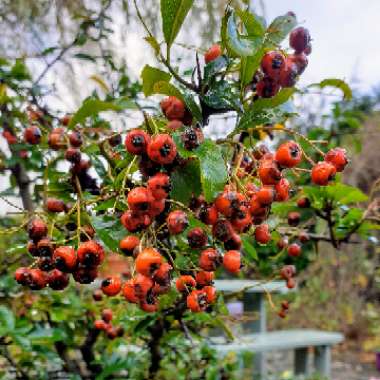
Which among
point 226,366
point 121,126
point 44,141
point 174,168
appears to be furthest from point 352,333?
point 174,168

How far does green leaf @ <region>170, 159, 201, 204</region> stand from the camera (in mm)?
621

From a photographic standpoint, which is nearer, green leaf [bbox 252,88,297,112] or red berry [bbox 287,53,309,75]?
green leaf [bbox 252,88,297,112]

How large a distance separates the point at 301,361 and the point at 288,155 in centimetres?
366

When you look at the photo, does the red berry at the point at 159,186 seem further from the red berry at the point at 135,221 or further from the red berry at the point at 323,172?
the red berry at the point at 323,172

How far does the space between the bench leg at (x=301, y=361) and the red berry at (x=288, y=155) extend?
11.8 ft

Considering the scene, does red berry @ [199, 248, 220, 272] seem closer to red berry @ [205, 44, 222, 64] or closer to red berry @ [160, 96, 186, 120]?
red berry @ [160, 96, 186, 120]

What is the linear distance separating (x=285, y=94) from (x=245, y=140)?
18.4 inches

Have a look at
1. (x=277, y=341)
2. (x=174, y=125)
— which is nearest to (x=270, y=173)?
(x=174, y=125)

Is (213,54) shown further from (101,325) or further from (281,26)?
(101,325)

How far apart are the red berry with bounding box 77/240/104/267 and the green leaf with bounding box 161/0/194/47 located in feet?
0.87

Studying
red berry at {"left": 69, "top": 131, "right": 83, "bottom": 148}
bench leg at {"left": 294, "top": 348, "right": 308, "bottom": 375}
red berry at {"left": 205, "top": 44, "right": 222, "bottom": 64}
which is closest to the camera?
red berry at {"left": 205, "top": 44, "right": 222, "bottom": 64}

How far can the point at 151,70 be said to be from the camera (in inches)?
25.8

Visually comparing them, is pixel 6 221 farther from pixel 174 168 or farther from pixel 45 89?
pixel 174 168

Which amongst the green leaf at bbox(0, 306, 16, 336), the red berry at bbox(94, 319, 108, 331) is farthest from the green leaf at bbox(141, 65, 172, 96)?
the red berry at bbox(94, 319, 108, 331)
